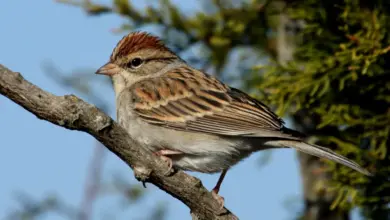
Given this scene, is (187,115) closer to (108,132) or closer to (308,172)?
(308,172)

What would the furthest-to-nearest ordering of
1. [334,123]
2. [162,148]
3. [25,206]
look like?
1. [25,206]
2. [334,123]
3. [162,148]

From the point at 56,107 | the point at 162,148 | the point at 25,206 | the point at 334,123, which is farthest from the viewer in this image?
the point at 25,206

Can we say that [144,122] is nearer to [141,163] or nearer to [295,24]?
[141,163]

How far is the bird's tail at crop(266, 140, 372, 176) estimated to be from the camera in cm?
473

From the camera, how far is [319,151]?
477cm

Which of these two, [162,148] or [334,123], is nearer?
[162,148]

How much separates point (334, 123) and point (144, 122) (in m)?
1.18

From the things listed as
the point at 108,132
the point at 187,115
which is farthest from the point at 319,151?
the point at 108,132

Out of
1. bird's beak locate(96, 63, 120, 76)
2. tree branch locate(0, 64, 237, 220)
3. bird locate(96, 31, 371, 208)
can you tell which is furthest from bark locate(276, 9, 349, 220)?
tree branch locate(0, 64, 237, 220)

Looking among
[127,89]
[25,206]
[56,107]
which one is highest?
[127,89]

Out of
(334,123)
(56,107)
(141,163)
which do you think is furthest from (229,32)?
(56,107)

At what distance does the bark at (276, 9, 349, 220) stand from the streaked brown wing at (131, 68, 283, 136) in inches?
26.2

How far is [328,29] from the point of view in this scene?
556cm

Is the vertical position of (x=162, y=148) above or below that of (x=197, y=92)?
below
